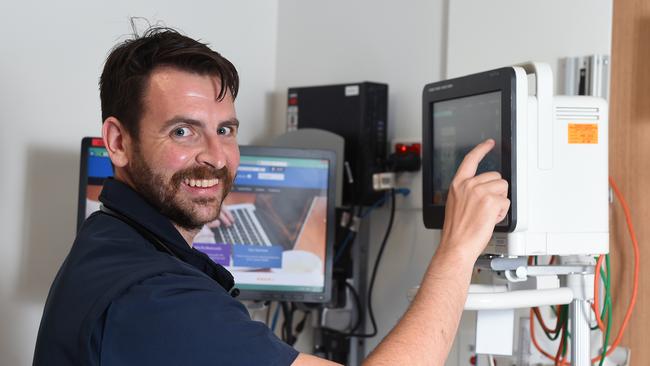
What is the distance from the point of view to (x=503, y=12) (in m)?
2.42

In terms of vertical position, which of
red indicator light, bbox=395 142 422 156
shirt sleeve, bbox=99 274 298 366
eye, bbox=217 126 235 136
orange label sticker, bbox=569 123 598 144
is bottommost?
shirt sleeve, bbox=99 274 298 366

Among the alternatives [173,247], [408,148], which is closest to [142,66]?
[173,247]

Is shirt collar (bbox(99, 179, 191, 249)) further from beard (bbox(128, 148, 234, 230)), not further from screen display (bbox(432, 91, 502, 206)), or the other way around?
screen display (bbox(432, 91, 502, 206))

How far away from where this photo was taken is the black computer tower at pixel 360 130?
8.79ft

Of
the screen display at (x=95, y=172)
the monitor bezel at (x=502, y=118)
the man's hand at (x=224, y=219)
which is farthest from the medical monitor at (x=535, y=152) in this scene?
the screen display at (x=95, y=172)

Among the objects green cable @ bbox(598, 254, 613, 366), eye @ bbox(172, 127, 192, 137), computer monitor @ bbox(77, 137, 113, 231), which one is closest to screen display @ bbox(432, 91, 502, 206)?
green cable @ bbox(598, 254, 613, 366)

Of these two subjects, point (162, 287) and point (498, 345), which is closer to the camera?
point (162, 287)

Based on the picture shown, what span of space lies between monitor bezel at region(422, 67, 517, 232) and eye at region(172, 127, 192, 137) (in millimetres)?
594

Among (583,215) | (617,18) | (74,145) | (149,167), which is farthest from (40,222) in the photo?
(617,18)

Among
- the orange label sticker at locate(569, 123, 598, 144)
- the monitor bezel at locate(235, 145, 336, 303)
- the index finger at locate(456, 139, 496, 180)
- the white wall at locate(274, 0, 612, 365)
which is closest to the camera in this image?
the index finger at locate(456, 139, 496, 180)

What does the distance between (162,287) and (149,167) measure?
33 cm

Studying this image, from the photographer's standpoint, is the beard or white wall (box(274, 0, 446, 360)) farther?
white wall (box(274, 0, 446, 360))

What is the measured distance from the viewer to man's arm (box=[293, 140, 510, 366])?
4.13 feet

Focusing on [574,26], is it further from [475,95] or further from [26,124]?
[26,124]
